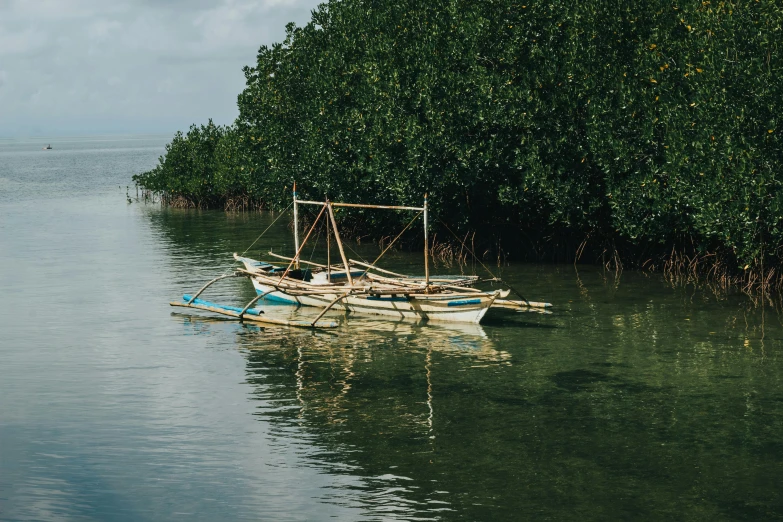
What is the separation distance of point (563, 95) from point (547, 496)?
21251 millimetres

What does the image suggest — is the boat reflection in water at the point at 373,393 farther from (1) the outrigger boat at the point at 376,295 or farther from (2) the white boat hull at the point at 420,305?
(1) the outrigger boat at the point at 376,295

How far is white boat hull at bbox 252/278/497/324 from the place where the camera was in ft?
81.7

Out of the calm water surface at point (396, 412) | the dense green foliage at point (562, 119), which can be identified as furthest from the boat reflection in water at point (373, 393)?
the dense green foliage at point (562, 119)

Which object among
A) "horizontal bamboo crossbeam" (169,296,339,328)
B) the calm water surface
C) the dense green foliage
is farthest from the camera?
the dense green foliage

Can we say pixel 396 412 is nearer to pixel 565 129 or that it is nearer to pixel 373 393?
pixel 373 393

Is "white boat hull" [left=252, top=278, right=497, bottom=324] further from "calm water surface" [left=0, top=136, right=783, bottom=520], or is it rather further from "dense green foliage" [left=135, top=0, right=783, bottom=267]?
"dense green foliage" [left=135, top=0, right=783, bottom=267]

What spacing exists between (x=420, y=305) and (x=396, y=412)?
848cm

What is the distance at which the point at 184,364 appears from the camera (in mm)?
21688

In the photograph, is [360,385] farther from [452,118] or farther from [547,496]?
[452,118]

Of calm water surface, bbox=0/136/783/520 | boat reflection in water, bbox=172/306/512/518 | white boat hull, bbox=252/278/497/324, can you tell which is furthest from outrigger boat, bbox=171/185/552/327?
calm water surface, bbox=0/136/783/520

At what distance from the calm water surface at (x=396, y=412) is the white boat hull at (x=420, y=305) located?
475 mm

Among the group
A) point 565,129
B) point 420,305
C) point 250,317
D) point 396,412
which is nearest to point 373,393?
point 396,412

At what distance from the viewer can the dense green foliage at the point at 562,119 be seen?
87.4 ft

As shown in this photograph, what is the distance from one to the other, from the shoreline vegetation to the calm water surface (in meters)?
2.90
